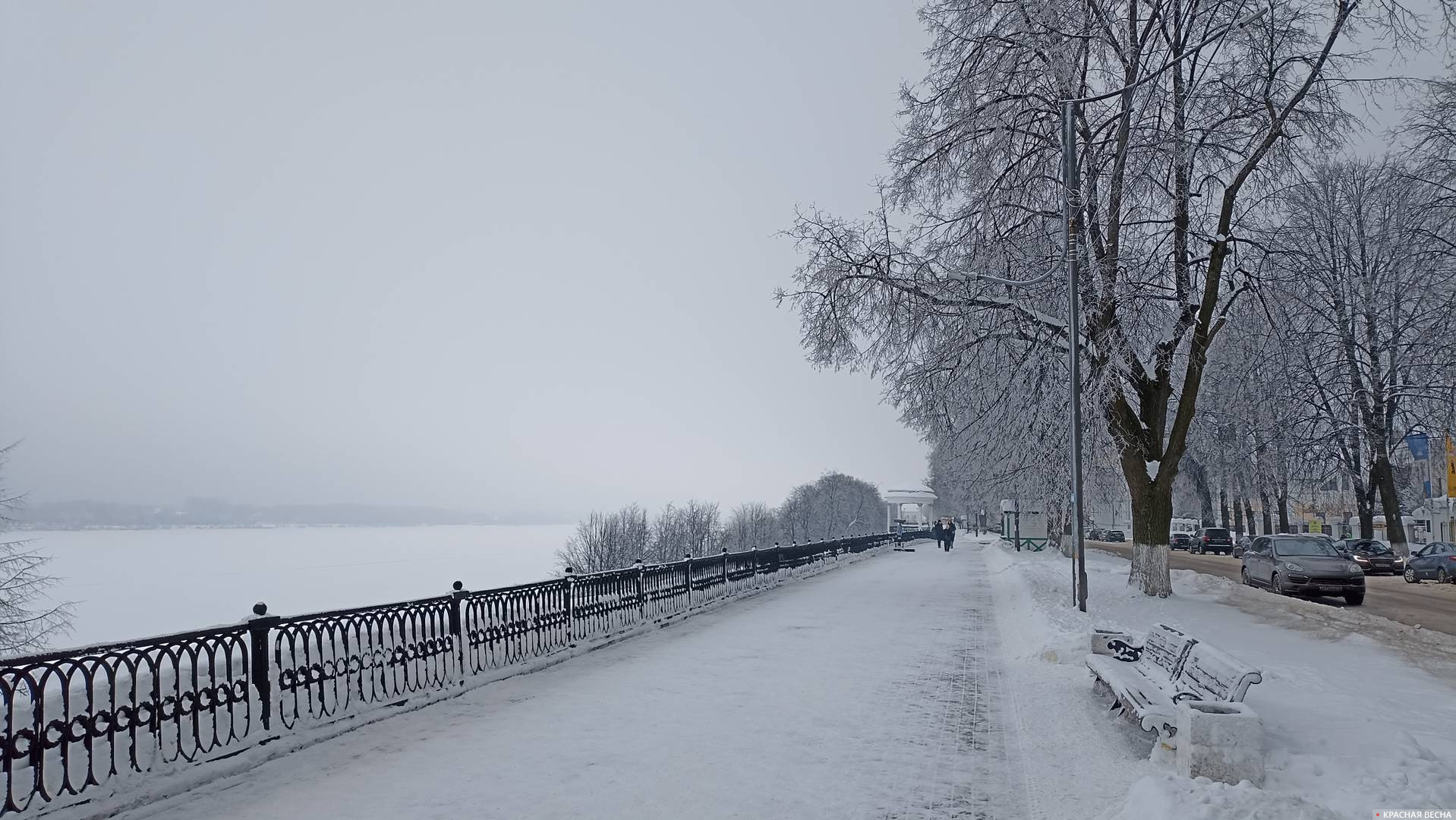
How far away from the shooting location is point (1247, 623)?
50.3ft

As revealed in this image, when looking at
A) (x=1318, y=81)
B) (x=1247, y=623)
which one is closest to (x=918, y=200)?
(x=1318, y=81)

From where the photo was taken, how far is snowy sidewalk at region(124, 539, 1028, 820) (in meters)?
6.36

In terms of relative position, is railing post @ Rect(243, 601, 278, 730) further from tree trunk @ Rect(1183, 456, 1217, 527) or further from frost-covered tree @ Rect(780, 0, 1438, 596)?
tree trunk @ Rect(1183, 456, 1217, 527)

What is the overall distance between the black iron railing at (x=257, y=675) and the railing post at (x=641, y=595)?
0.85 m

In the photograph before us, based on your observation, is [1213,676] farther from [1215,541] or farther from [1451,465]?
[1215,541]

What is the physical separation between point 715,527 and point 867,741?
343 ft

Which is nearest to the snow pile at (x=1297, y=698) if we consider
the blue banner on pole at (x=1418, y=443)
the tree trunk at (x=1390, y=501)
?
the tree trunk at (x=1390, y=501)

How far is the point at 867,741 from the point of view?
26.6 feet

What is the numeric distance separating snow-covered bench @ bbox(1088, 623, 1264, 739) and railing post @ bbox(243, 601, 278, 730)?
773cm

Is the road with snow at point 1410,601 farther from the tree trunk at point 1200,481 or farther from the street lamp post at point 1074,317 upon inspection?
the tree trunk at point 1200,481

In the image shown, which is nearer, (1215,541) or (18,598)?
(18,598)

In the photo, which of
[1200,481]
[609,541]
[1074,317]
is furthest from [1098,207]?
[609,541]

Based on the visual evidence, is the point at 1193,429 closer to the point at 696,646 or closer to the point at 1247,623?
the point at 1247,623

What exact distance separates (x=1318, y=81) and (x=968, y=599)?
46.9 ft
